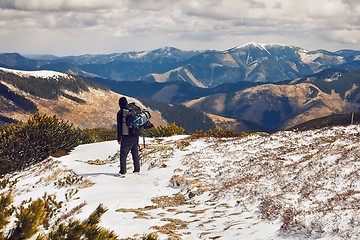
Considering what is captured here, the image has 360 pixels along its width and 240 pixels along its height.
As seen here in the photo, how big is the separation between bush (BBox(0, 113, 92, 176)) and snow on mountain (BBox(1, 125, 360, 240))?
1.41 metres

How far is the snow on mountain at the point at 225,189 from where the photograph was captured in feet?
25.7

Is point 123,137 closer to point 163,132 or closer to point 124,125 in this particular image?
A: point 124,125

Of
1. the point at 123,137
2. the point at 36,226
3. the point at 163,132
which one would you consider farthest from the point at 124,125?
the point at 163,132

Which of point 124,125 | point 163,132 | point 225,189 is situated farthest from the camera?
point 163,132

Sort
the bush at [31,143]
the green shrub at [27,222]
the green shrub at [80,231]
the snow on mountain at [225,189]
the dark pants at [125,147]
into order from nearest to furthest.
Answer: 1. the green shrub at [27,222]
2. the green shrub at [80,231]
3. the snow on mountain at [225,189]
4. the dark pants at [125,147]
5. the bush at [31,143]

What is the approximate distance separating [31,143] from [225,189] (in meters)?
16.0

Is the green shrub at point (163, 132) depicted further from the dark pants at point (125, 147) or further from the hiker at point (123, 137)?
the dark pants at point (125, 147)

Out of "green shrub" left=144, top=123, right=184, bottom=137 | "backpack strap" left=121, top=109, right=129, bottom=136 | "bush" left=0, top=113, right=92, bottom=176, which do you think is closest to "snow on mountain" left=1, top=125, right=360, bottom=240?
"bush" left=0, top=113, right=92, bottom=176

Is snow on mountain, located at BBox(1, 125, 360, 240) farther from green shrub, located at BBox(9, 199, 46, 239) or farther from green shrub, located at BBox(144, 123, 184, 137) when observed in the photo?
green shrub, located at BBox(144, 123, 184, 137)

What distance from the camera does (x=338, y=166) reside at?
11.8m

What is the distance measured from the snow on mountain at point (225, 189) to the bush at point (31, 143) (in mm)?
1414

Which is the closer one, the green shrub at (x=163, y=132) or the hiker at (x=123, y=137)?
the hiker at (x=123, y=137)

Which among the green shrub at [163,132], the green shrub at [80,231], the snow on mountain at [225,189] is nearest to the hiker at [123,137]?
the snow on mountain at [225,189]

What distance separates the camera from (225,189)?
12.1m
